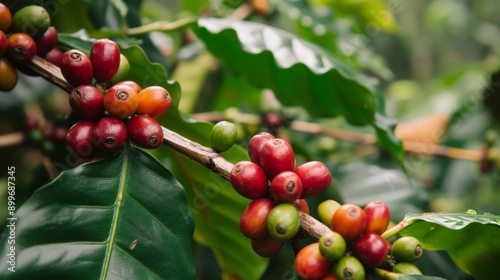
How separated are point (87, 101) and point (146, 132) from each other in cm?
13

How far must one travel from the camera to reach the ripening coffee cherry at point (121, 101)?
0.88 metres

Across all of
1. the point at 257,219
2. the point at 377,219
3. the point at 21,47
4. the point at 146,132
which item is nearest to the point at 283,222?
the point at 257,219

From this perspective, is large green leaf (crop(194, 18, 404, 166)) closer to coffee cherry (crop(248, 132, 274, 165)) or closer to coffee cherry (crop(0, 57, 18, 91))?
coffee cherry (crop(248, 132, 274, 165))

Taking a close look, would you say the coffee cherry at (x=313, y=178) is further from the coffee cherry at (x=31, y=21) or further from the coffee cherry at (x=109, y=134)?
the coffee cherry at (x=31, y=21)

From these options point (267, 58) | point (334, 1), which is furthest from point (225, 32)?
point (334, 1)

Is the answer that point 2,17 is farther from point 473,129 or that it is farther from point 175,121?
point 473,129

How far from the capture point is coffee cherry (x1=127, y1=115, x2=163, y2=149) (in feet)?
2.89

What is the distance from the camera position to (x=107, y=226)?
87 cm

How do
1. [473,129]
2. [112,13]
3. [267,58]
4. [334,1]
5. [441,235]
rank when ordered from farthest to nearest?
1. [473,129]
2. [334,1]
3. [112,13]
4. [267,58]
5. [441,235]

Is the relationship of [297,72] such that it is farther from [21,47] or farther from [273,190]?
[21,47]

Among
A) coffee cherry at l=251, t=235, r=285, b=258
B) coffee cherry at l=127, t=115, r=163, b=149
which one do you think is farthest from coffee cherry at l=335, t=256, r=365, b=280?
coffee cherry at l=127, t=115, r=163, b=149

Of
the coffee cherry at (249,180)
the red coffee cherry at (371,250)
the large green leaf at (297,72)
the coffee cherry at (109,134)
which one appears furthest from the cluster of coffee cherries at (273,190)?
the large green leaf at (297,72)

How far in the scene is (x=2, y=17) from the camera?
100cm

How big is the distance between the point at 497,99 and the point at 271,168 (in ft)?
7.06
